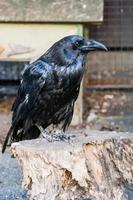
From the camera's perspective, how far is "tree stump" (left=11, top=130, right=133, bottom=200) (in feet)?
16.9

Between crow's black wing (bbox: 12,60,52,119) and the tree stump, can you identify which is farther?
crow's black wing (bbox: 12,60,52,119)

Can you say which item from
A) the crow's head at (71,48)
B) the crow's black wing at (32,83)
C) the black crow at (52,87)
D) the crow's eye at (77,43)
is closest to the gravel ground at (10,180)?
the black crow at (52,87)

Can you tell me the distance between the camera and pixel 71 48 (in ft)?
18.2

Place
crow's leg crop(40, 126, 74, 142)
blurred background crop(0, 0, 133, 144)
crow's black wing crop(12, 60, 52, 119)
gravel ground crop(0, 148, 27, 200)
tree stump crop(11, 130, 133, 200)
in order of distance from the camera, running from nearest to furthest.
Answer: tree stump crop(11, 130, 133, 200) → crow's leg crop(40, 126, 74, 142) → crow's black wing crop(12, 60, 52, 119) → gravel ground crop(0, 148, 27, 200) → blurred background crop(0, 0, 133, 144)

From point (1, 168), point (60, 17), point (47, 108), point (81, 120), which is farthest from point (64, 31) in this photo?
point (47, 108)

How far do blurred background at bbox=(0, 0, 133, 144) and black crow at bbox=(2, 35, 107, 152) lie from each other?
6.22 ft

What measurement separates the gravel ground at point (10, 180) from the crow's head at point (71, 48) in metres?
1.14

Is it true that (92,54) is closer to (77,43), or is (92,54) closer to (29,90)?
(29,90)

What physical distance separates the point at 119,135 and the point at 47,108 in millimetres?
635

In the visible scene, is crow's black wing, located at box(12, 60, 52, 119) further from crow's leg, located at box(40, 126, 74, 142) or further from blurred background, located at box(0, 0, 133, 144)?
blurred background, located at box(0, 0, 133, 144)

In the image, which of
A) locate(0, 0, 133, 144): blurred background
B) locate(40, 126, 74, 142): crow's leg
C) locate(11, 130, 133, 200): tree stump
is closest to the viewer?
locate(11, 130, 133, 200): tree stump

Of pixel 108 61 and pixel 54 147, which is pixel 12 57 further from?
pixel 54 147

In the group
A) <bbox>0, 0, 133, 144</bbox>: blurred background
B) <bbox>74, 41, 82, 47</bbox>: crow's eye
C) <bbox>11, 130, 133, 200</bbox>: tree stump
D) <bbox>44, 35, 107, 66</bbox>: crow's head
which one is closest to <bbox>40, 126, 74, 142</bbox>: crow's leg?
<bbox>11, 130, 133, 200</bbox>: tree stump

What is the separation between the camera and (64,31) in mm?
8195
